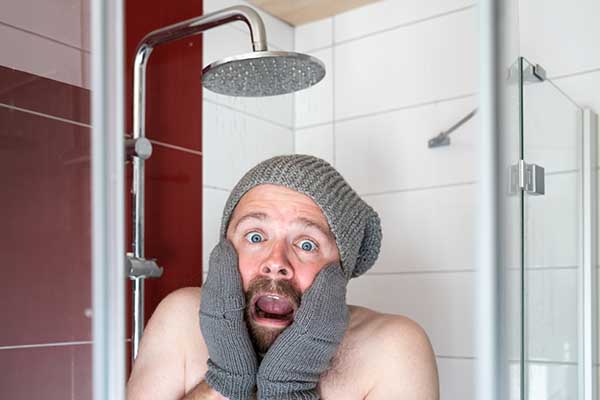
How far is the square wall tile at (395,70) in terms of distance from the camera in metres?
1.45

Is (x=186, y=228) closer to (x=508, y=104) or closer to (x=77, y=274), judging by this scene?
(x=77, y=274)

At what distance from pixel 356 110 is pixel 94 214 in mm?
975

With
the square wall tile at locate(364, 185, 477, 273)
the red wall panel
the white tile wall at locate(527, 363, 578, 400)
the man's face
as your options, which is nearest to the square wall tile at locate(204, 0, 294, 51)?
the red wall panel

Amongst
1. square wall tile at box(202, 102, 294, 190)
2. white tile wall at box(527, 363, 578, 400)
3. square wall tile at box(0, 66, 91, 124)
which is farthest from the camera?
square wall tile at box(202, 102, 294, 190)

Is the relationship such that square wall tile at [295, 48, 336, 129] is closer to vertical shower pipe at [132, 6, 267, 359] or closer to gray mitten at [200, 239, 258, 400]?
vertical shower pipe at [132, 6, 267, 359]

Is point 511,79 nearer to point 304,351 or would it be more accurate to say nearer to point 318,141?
point 304,351

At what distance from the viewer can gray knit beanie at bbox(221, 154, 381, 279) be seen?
3.68 ft

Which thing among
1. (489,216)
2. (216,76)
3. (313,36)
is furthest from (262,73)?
(489,216)

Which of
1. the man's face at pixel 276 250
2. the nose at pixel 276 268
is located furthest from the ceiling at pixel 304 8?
the nose at pixel 276 268

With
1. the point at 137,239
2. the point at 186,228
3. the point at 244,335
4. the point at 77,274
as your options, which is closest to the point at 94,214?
the point at 77,274

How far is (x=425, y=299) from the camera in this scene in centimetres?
146

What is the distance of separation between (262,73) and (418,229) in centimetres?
50

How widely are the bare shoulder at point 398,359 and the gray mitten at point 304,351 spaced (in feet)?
0.28

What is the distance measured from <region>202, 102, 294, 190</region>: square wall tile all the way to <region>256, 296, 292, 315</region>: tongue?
0.33m
